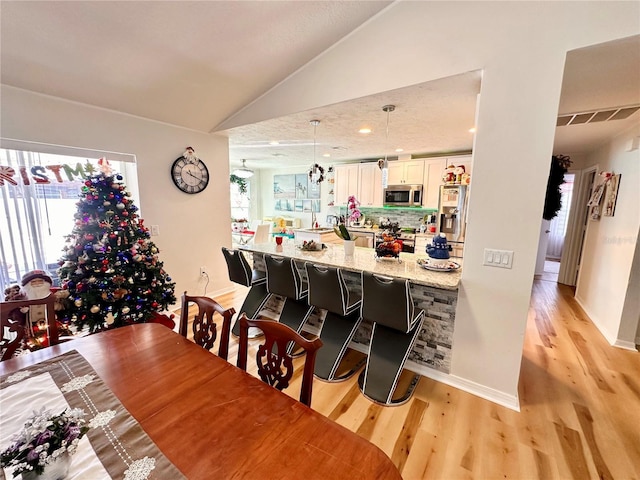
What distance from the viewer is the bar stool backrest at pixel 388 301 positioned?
192 cm

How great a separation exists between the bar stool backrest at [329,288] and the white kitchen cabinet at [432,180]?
10.6 ft

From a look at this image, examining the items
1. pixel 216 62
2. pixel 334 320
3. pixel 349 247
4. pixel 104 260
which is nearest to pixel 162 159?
pixel 216 62

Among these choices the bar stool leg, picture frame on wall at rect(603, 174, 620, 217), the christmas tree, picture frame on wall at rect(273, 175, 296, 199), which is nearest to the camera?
the bar stool leg

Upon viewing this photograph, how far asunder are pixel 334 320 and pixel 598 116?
3.21 m

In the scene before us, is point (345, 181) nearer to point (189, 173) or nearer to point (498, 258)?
point (189, 173)

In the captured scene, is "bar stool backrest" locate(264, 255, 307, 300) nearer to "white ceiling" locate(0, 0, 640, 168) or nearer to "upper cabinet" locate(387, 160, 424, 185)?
"white ceiling" locate(0, 0, 640, 168)

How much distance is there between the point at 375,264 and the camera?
8.20 feet

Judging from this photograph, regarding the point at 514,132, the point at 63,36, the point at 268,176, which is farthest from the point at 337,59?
the point at 268,176

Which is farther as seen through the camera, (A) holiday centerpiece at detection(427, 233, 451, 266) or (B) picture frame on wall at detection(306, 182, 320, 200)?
(B) picture frame on wall at detection(306, 182, 320, 200)

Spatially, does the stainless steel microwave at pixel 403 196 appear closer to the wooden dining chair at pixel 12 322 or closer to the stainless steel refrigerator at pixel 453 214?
the stainless steel refrigerator at pixel 453 214

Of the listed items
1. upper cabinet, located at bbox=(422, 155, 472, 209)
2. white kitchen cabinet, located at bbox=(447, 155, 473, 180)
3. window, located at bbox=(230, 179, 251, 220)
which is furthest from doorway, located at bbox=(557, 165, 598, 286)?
window, located at bbox=(230, 179, 251, 220)

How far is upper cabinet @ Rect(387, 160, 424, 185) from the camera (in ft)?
16.0

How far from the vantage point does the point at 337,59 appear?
7.84 feet

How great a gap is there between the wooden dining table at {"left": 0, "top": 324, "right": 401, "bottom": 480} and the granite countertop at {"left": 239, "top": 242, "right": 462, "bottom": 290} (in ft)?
4.48
